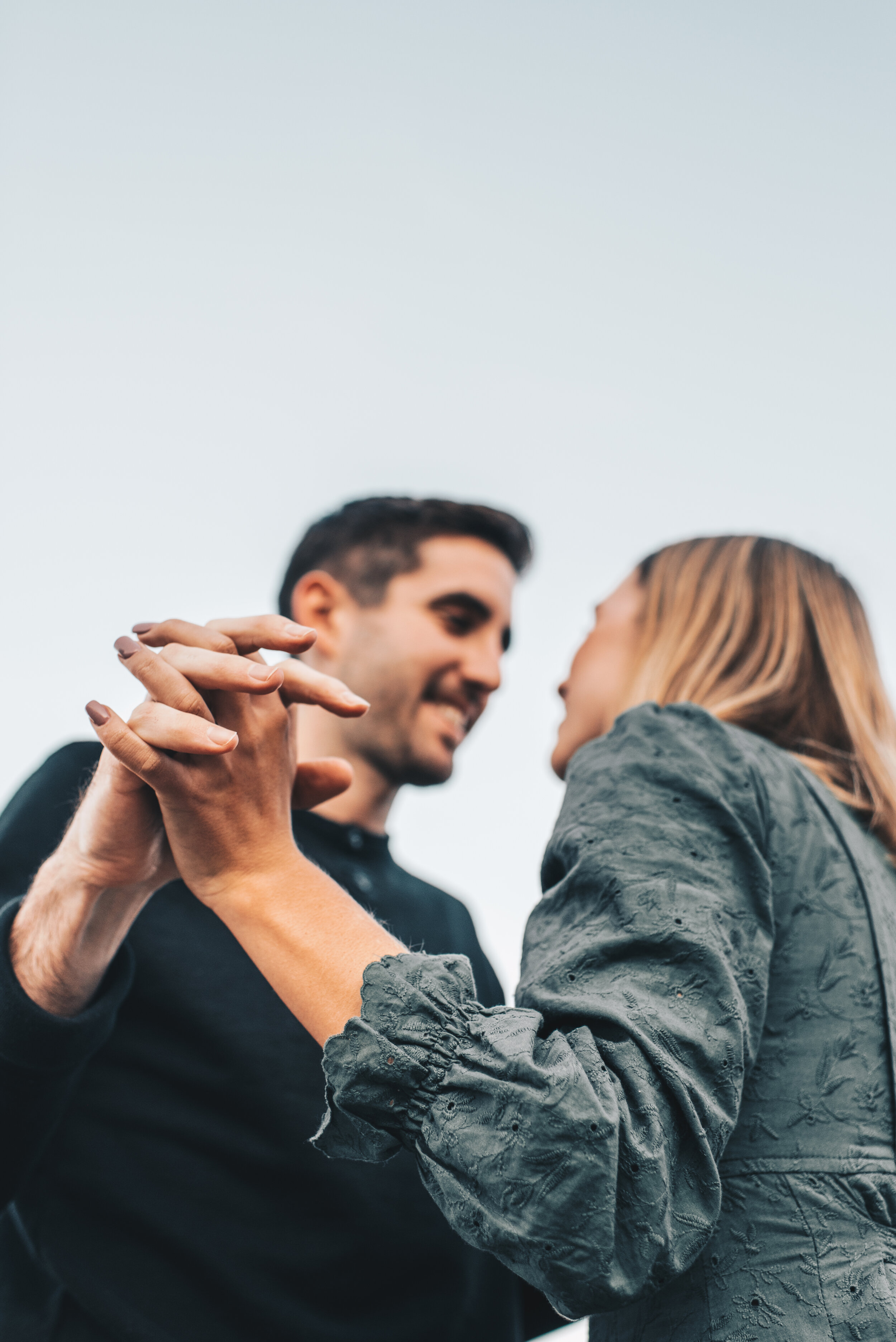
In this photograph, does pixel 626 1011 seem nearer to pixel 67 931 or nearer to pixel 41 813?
pixel 67 931

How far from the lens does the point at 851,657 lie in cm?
205

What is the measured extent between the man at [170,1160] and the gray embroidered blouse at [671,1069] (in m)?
0.46

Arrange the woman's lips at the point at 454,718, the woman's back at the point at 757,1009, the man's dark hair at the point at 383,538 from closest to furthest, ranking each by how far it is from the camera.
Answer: the woman's back at the point at 757,1009, the woman's lips at the point at 454,718, the man's dark hair at the point at 383,538

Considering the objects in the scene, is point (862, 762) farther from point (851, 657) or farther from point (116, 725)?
point (116, 725)

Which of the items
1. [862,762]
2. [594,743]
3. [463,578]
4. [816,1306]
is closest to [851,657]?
[862,762]

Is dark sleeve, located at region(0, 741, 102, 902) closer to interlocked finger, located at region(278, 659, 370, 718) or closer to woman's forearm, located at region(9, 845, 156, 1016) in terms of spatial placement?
woman's forearm, located at region(9, 845, 156, 1016)

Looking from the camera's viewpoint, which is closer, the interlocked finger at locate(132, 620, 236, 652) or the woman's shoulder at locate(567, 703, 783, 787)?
the woman's shoulder at locate(567, 703, 783, 787)

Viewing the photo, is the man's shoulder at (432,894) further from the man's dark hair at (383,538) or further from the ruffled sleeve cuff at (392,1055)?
the ruffled sleeve cuff at (392,1055)

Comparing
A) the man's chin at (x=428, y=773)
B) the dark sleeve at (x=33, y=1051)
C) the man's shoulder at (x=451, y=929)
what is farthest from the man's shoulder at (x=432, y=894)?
the dark sleeve at (x=33, y=1051)

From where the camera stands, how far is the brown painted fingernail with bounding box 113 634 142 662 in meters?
1.47

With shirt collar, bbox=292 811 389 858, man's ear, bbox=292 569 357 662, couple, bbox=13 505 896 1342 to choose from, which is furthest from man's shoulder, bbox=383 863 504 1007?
couple, bbox=13 505 896 1342

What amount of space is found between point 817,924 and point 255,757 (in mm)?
808

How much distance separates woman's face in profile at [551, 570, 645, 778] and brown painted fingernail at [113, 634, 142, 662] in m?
0.98

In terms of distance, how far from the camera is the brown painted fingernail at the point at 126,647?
147 cm
